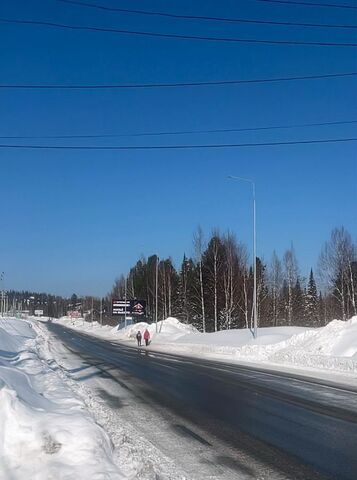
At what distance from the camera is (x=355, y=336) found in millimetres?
26547

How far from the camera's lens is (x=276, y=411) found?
11.9 meters

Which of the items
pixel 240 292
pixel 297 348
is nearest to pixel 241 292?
pixel 240 292

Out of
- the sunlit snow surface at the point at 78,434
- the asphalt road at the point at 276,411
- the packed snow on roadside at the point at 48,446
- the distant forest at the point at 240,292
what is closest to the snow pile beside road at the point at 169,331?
the distant forest at the point at 240,292

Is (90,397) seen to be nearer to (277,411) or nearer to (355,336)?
(277,411)

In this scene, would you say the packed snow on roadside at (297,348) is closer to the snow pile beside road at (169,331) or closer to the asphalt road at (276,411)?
the asphalt road at (276,411)

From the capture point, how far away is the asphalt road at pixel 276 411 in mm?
8000

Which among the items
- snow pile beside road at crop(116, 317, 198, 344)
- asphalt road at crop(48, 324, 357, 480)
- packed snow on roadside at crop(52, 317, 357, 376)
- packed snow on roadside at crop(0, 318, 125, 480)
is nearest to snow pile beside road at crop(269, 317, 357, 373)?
packed snow on roadside at crop(52, 317, 357, 376)

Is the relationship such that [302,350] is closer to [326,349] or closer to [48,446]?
[326,349]

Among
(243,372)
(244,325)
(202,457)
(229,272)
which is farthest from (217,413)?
(244,325)

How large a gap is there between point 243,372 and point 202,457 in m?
14.5

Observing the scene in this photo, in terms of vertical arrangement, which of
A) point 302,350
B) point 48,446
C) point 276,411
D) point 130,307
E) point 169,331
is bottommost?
point 276,411

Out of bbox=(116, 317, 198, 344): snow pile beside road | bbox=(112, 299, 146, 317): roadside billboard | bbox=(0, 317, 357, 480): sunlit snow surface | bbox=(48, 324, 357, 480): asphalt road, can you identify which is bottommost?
bbox=(48, 324, 357, 480): asphalt road

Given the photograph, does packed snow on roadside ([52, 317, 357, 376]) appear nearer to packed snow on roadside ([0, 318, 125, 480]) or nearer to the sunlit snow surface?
the sunlit snow surface

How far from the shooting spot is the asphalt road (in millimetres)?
8000
